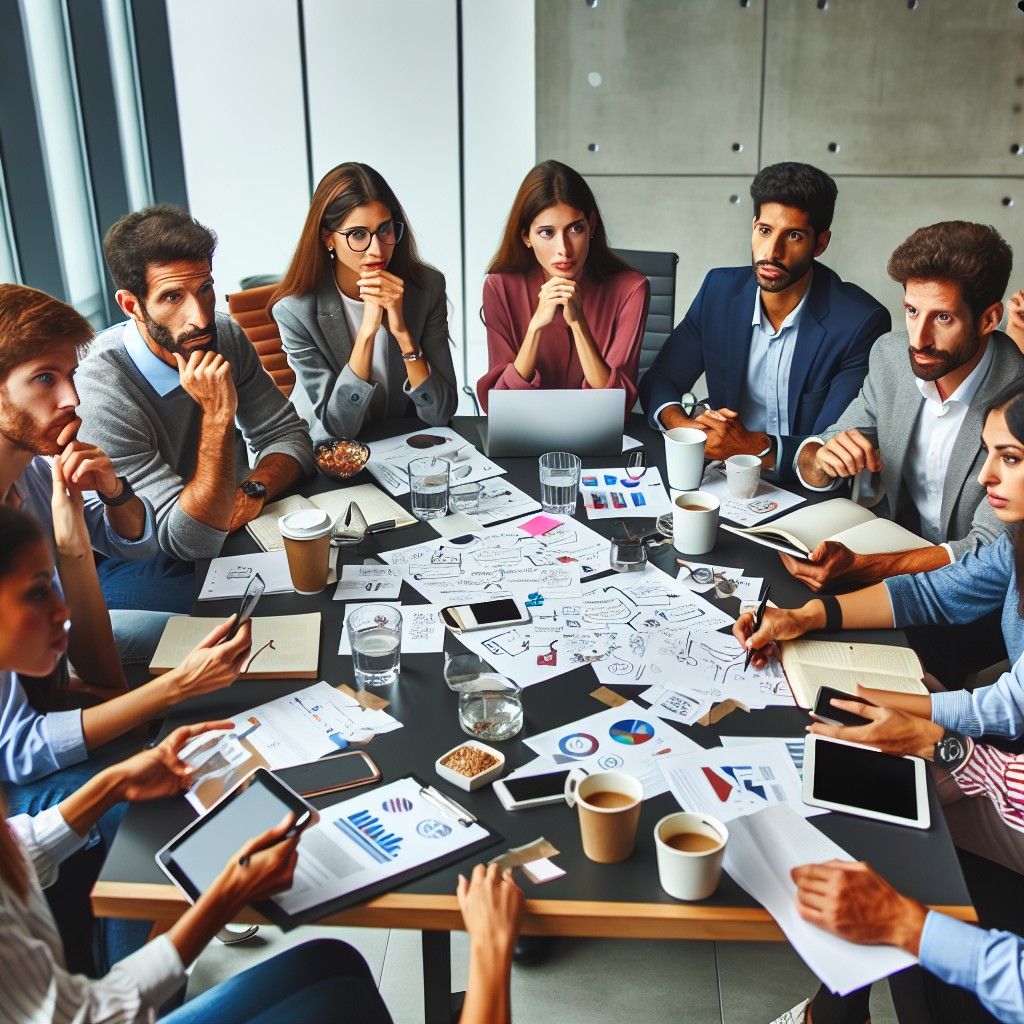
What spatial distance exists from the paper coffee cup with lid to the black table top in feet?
0.10

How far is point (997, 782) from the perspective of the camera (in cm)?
175

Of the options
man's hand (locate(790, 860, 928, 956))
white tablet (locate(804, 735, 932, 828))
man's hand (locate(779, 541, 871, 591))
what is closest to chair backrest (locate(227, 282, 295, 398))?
man's hand (locate(779, 541, 871, 591))

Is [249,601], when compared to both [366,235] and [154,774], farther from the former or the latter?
[366,235]

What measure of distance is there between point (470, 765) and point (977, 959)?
0.75 m

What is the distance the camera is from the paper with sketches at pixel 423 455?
267 centimetres

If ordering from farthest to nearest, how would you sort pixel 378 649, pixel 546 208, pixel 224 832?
pixel 546 208 → pixel 378 649 → pixel 224 832

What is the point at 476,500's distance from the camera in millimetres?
2539

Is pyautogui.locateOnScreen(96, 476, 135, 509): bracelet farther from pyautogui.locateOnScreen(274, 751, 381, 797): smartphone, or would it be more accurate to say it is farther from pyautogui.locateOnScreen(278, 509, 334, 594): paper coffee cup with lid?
pyautogui.locateOnScreen(274, 751, 381, 797): smartphone

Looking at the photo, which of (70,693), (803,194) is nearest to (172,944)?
(70,693)

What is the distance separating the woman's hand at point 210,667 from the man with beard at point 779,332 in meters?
1.51

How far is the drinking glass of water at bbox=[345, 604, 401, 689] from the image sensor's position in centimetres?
183

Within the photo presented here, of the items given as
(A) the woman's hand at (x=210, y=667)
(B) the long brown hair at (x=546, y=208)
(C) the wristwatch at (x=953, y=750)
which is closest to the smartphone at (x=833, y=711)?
(C) the wristwatch at (x=953, y=750)

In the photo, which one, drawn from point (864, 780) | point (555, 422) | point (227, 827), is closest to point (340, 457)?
point (555, 422)

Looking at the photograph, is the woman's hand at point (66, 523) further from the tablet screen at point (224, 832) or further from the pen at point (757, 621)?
the pen at point (757, 621)
